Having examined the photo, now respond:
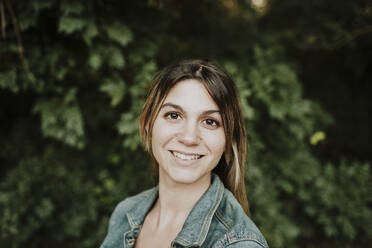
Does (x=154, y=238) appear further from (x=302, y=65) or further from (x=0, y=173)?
(x=302, y=65)

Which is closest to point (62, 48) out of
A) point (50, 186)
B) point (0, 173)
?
point (50, 186)

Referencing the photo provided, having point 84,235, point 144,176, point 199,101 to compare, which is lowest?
point 84,235

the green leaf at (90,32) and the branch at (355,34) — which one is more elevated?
the branch at (355,34)

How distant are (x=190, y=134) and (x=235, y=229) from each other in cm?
57

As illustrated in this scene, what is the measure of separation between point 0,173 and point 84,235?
1.29 metres

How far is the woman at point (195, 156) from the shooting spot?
62.6 inches


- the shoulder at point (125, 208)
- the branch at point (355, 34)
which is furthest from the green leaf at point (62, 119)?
the branch at point (355, 34)

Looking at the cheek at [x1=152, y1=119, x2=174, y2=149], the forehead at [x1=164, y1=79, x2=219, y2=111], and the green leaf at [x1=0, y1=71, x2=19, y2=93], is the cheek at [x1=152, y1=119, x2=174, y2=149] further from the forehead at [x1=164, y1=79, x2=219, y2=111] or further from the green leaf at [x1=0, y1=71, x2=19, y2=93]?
the green leaf at [x1=0, y1=71, x2=19, y2=93]

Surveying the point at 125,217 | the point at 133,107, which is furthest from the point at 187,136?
the point at 133,107

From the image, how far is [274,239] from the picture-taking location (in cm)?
316

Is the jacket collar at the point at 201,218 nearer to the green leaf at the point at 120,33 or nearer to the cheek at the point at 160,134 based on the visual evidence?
the cheek at the point at 160,134

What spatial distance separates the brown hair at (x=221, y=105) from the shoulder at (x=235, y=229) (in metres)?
0.25

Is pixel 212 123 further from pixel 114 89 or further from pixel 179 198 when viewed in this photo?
pixel 114 89

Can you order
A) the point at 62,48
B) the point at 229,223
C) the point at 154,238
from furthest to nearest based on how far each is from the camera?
the point at 62,48 < the point at 154,238 < the point at 229,223
